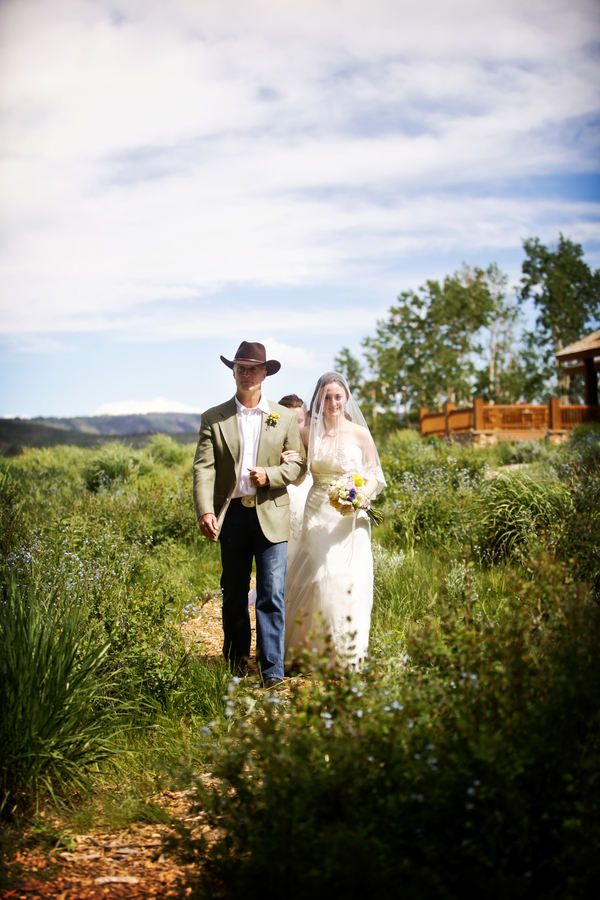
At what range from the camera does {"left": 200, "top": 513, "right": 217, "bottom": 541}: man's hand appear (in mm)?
4577

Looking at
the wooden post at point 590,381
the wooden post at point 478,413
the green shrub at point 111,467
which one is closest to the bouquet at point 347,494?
the green shrub at point 111,467

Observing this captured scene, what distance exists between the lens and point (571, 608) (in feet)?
8.21

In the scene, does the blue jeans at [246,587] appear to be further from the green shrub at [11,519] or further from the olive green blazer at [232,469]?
the green shrub at [11,519]

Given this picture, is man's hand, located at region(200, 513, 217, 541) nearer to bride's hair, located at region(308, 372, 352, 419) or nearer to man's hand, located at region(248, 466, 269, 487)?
man's hand, located at region(248, 466, 269, 487)

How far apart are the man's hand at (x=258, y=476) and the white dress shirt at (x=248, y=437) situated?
130 mm

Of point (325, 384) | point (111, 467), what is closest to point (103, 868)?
point (325, 384)

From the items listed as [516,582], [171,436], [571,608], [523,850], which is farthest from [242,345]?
[171,436]

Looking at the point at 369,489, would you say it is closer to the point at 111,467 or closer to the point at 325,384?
the point at 325,384

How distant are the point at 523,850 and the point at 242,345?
12.0 feet

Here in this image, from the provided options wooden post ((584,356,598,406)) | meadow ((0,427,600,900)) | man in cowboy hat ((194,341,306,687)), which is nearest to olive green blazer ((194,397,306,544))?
man in cowboy hat ((194,341,306,687))

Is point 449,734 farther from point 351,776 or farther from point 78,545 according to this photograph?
point 78,545

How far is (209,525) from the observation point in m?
4.58

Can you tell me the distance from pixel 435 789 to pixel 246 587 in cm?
293

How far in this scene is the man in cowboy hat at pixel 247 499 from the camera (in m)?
4.73
